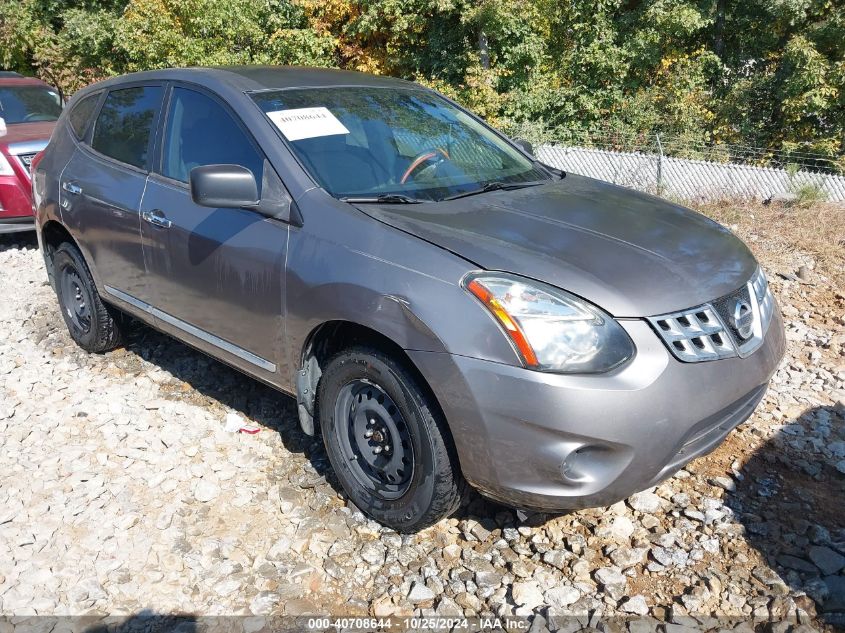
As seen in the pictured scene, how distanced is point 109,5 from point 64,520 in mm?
19011

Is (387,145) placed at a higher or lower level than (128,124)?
higher

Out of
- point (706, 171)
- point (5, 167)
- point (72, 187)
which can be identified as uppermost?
point (72, 187)

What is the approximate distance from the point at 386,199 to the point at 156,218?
4.49 feet

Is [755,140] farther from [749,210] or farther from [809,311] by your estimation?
[809,311]

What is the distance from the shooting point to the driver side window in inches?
137

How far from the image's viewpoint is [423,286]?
269 cm

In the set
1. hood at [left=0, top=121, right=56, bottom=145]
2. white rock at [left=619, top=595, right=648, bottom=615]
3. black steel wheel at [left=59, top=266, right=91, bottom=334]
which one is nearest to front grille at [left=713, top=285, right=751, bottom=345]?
white rock at [left=619, top=595, right=648, bottom=615]

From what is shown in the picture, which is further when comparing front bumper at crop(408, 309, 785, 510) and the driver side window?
the driver side window

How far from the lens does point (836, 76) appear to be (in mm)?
10898

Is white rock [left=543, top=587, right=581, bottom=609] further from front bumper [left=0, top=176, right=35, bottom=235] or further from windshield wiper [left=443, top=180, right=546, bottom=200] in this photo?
front bumper [left=0, top=176, right=35, bottom=235]

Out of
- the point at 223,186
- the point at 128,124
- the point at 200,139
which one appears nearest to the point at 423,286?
the point at 223,186

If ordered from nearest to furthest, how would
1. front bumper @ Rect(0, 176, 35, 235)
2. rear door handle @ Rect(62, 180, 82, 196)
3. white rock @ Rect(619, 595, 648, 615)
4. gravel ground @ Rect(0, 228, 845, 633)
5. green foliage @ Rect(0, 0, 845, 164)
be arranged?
white rock @ Rect(619, 595, 648, 615) < gravel ground @ Rect(0, 228, 845, 633) < rear door handle @ Rect(62, 180, 82, 196) < front bumper @ Rect(0, 176, 35, 235) < green foliage @ Rect(0, 0, 845, 164)

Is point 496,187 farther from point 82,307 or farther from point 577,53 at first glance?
point 577,53

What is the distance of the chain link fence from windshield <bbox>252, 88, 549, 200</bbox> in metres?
5.55
